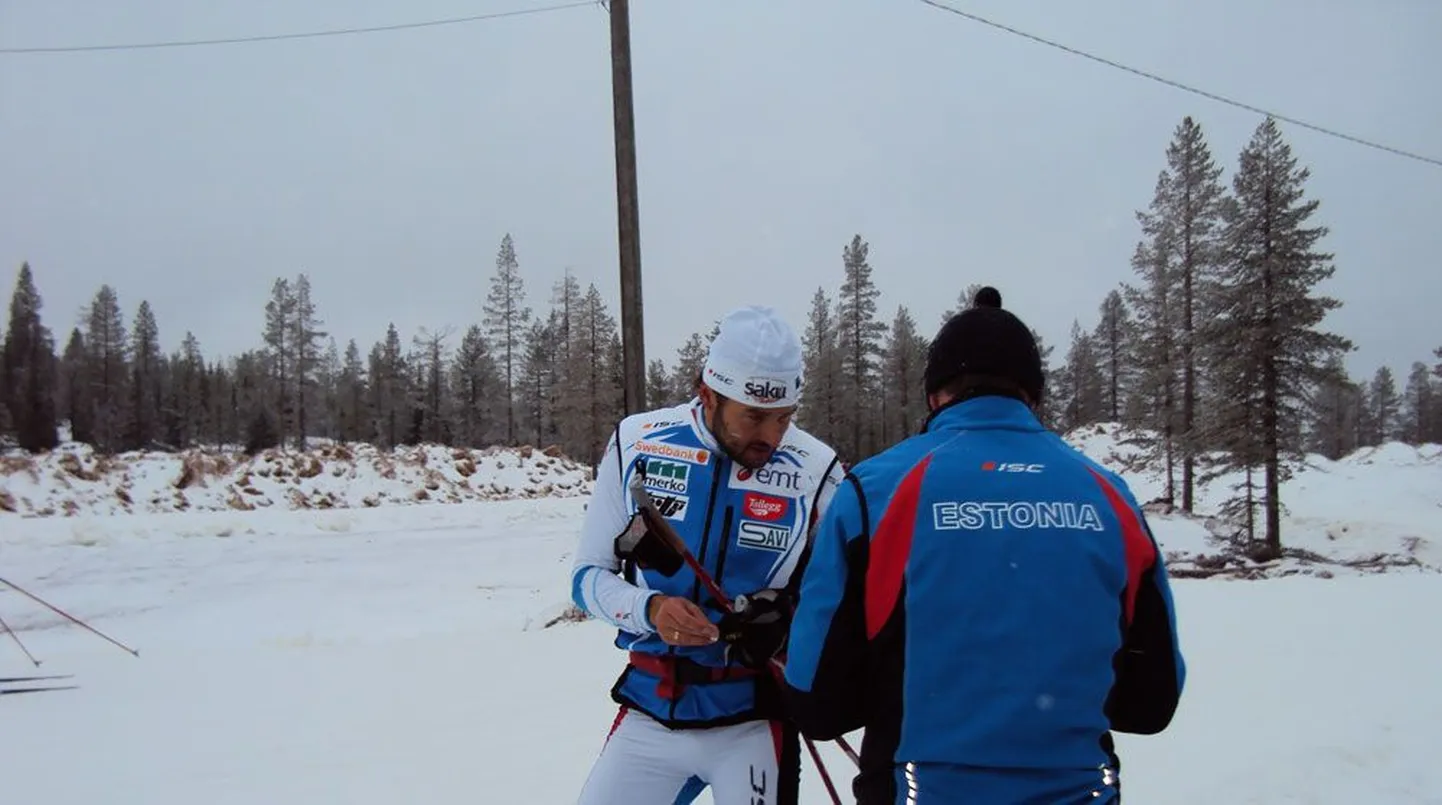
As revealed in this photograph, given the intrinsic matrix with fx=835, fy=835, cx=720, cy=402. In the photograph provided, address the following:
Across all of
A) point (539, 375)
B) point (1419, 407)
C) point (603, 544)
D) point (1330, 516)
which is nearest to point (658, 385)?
point (539, 375)

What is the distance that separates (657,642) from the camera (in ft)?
8.42

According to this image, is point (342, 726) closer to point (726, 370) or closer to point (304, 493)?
point (726, 370)

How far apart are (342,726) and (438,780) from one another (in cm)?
157

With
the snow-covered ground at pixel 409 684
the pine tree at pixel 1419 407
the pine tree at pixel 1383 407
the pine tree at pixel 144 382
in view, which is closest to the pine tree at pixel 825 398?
the snow-covered ground at pixel 409 684

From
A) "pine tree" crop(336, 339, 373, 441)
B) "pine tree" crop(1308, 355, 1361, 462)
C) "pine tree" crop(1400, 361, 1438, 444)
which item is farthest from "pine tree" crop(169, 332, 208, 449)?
"pine tree" crop(1400, 361, 1438, 444)

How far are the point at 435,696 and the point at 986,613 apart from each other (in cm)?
633

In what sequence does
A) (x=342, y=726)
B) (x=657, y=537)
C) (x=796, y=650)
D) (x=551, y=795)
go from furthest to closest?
(x=342, y=726) → (x=551, y=795) → (x=657, y=537) → (x=796, y=650)

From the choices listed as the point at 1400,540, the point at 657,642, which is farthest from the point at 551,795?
the point at 1400,540

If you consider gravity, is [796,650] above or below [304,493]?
above

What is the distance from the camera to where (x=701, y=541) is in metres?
2.61

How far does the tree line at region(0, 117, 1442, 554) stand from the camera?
81.0 ft

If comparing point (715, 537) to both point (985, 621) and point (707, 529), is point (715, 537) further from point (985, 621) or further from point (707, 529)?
point (985, 621)

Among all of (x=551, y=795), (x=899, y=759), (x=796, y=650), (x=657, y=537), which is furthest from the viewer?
(x=551, y=795)

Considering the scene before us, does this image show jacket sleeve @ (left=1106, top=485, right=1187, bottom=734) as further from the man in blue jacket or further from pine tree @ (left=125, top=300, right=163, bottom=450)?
pine tree @ (left=125, top=300, right=163, bottom=450)
